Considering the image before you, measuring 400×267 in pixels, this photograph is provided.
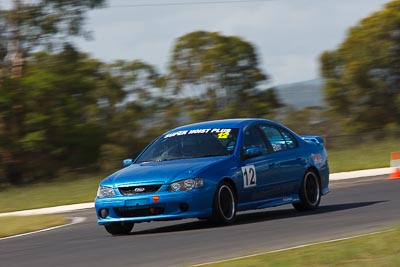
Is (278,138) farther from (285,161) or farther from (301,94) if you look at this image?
(301,94)

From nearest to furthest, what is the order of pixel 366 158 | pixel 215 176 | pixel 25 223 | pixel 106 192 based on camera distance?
pixel 215 176, pixel 106 192, pixel 25 223, pixel 366 158

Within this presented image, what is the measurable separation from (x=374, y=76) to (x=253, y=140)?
127 ft

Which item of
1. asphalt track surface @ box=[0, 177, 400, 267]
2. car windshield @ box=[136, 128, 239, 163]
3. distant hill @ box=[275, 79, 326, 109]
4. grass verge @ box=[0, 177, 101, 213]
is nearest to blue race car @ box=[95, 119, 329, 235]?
car windshield @ box=[136, 128, 239, 163]

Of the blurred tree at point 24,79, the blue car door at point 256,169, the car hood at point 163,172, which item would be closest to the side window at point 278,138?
the blue car door at point 256,169

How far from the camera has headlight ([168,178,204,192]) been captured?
12664mm

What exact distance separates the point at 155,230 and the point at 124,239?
115 cm

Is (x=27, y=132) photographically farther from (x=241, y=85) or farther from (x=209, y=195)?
(x=209, y=195)

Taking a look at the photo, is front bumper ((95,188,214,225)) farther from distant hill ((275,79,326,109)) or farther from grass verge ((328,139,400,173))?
distant hill ((275,79,326,109))

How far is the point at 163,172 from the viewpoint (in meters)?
12.8

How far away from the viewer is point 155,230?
13609 millimetres

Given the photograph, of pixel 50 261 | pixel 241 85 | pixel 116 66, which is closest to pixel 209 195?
pixel 50 261

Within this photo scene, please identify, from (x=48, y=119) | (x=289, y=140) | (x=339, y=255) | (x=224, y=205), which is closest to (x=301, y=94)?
(x=48, y=119)

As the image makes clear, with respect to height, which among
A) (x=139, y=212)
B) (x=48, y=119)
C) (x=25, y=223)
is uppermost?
(x=139, y=212)

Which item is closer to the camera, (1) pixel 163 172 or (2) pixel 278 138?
(1) pixel 163 172
